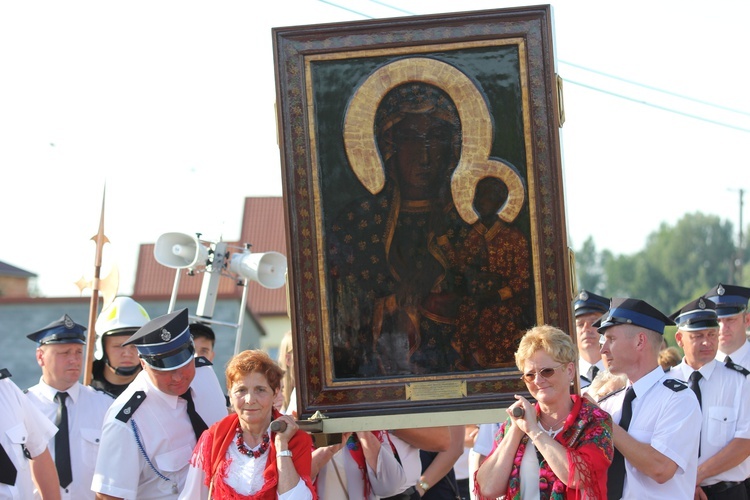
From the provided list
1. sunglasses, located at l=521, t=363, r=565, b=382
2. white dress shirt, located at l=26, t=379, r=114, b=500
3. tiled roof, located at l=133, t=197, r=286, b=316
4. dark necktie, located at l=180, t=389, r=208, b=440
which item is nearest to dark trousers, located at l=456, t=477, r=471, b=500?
white dress shirt, located at l=26, t=379, r=114, b=500

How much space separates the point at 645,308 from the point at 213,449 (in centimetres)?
230

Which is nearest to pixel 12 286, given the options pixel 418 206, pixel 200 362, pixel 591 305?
pixel 591 305

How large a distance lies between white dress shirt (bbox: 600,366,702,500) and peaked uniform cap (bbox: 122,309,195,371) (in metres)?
2.38

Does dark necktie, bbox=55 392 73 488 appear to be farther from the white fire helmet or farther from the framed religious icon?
the framed religious icon

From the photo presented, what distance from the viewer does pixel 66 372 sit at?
7.57 metres

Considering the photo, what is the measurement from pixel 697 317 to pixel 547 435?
3.18 m

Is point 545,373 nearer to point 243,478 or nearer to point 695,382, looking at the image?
point 243,478

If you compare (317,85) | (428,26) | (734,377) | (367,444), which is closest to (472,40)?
(428,26)

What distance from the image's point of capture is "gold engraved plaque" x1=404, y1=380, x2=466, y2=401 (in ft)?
18.1

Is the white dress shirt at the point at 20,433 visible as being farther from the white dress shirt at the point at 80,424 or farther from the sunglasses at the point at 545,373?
the sunglasses at the point at 545,373

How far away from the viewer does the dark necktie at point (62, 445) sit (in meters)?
7.29

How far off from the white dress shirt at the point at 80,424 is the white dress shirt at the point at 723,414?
4.10 metres

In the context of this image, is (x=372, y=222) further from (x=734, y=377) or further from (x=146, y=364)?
(x=734, y=377)

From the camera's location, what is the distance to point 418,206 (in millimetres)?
5625
